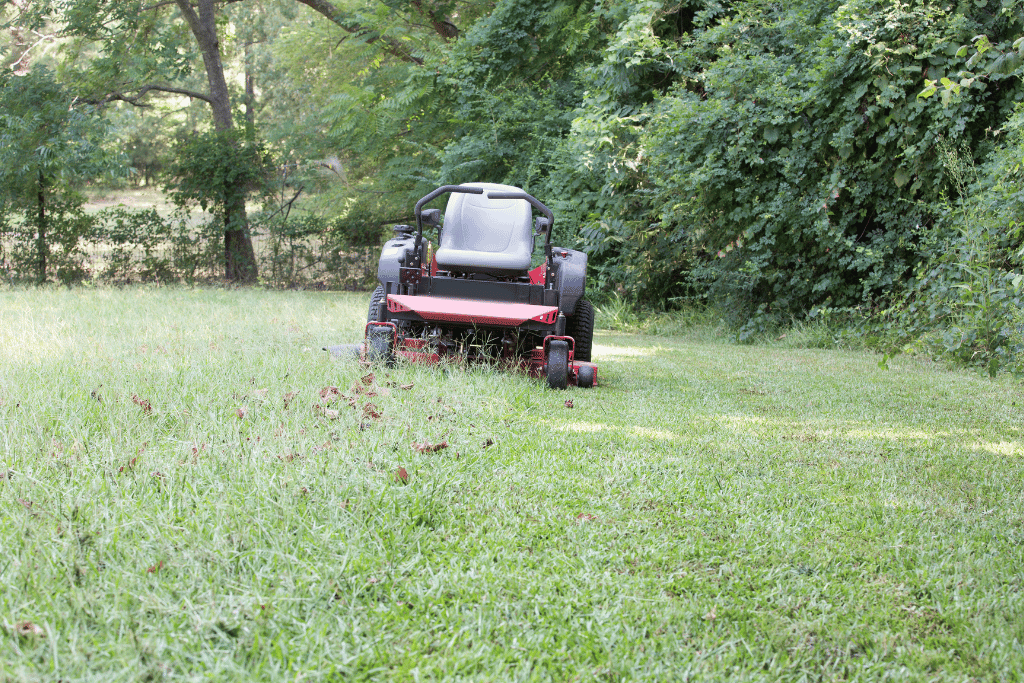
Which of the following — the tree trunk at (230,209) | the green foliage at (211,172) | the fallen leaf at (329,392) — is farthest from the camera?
the tree trunk at (230,209)

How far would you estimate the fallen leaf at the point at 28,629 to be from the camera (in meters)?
1.76

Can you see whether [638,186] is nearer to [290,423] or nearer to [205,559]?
[290,423]

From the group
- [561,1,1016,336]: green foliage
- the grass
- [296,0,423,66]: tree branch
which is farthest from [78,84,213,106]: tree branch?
the grass

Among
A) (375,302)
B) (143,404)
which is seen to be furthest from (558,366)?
(143,404)

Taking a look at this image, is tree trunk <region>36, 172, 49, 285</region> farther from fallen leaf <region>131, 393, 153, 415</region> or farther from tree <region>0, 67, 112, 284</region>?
fallen leaf <region>131, 393, 153, 415</region>

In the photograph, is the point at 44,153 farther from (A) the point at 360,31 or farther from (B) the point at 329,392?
(B) the point at 329,392

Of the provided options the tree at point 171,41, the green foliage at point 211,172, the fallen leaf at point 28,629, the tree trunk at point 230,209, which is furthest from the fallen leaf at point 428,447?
the green foliage at point 211,172

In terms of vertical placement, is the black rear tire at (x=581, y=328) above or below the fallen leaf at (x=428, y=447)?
above

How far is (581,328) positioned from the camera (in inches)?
252

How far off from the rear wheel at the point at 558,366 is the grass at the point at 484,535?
0.61 m

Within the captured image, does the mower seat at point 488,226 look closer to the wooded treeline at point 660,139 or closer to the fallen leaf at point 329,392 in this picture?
the fallen leaf at point 329,392

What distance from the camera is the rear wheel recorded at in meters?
5.33

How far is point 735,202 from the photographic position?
9445 mm

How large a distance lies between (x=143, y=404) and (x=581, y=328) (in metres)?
3.49
